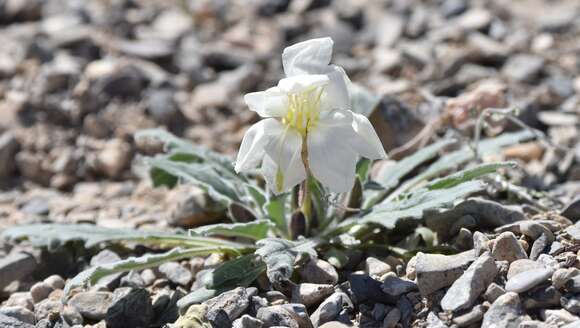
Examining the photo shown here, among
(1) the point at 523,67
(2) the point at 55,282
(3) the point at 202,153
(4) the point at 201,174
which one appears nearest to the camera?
(2) the point at 55,282

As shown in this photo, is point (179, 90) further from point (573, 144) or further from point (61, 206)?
point (573, 144)

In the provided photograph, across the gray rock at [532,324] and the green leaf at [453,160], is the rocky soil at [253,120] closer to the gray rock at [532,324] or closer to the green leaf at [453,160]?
the gray rock at [532,324]

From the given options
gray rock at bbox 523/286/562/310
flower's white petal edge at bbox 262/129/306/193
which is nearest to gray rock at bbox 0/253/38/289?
flower's white petal edge at bbox 262/129/306/193

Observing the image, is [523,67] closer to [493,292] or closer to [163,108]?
[163,108]

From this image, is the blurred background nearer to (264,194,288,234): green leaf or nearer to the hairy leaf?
the hairy leaf

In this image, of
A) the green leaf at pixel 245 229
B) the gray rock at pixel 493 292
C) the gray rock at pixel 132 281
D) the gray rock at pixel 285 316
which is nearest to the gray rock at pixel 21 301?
the gray rock at pixel 132 281

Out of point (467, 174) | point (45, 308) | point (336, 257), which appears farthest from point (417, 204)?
point (45, 308)
